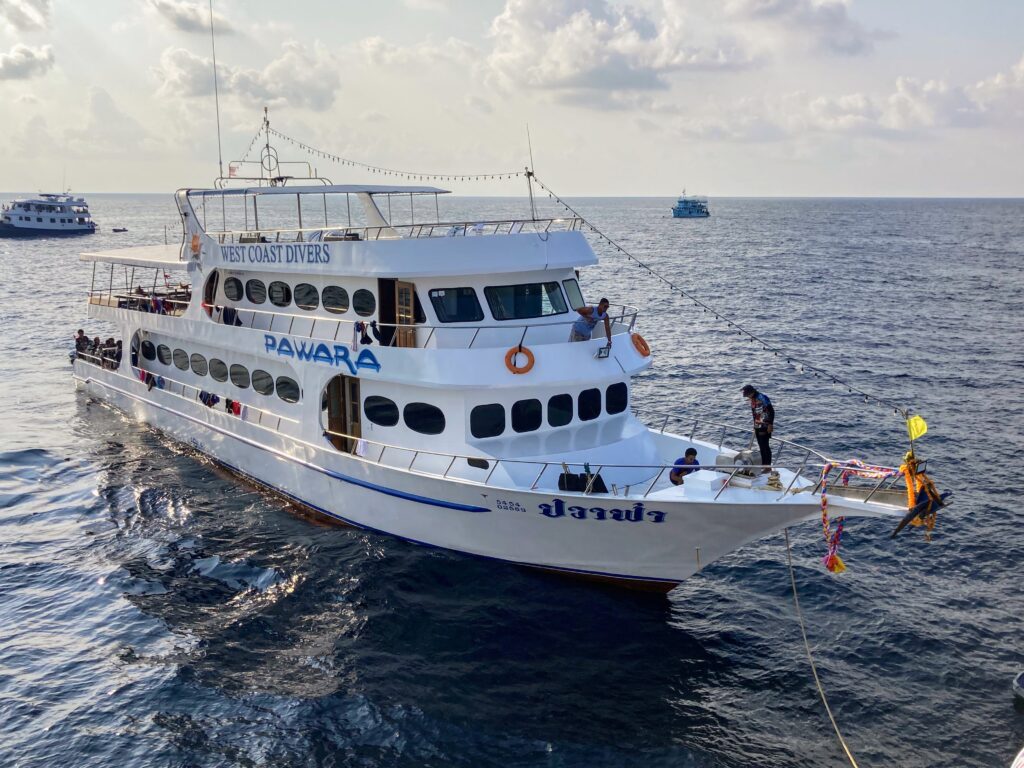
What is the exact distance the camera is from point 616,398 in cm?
2006

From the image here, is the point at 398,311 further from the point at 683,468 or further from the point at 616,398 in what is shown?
the point at 683,468

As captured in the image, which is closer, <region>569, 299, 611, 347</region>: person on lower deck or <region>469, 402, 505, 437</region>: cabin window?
<region>469, 402, 505, 437</region>: cabin window

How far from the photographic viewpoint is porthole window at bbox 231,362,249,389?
23703 mm

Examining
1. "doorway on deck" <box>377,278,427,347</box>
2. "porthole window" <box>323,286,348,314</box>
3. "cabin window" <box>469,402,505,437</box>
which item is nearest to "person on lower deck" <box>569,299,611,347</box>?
"cabin window" <box>469,402,505,437</box>

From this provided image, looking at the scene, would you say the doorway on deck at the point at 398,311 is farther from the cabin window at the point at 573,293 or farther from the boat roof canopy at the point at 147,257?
the boat roof canopy at the point at 147,257

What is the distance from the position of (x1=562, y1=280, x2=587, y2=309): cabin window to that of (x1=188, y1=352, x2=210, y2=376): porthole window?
11.4 meters

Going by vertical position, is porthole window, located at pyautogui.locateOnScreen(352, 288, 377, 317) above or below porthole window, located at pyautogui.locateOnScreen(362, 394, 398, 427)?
above

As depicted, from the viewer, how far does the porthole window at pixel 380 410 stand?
19.6 metres

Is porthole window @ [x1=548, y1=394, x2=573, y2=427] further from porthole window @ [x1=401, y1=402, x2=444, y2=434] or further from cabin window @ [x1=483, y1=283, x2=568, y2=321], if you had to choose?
porthole window @ [x1=401, y1=402, x2=444, y2=434]

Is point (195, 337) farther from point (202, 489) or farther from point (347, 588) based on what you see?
point (347, 588)

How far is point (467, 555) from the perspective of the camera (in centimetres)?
1877

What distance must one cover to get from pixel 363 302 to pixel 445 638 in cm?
816

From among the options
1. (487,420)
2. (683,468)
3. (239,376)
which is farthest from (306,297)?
(683,468)

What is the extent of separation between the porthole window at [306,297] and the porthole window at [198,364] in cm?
490
